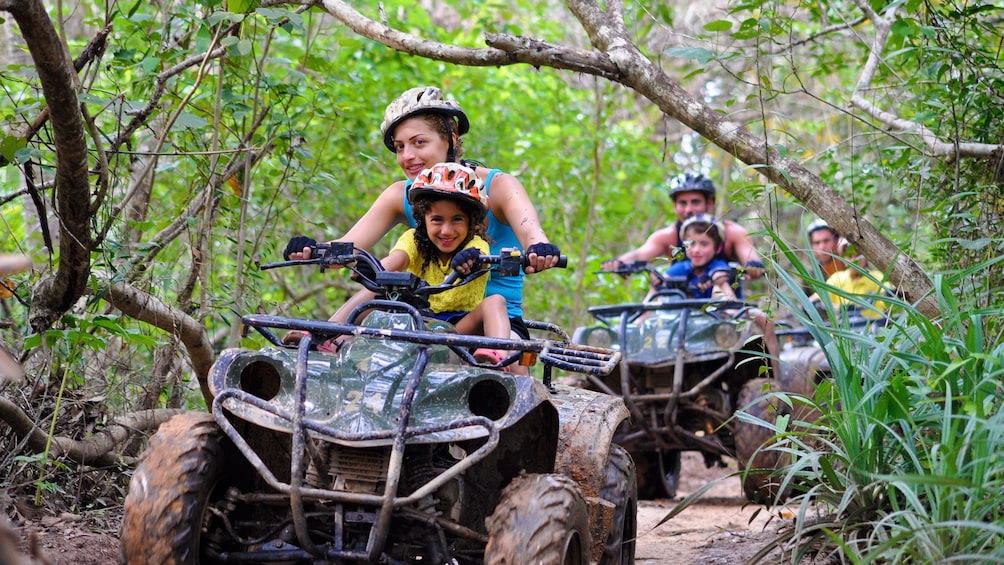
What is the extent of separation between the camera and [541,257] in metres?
4.10

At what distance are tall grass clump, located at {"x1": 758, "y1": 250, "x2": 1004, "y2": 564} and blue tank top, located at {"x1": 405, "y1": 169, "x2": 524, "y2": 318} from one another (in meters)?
1.42

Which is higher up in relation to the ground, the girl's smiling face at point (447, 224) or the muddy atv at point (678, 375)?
the girl's smiling face at point (447, 224)

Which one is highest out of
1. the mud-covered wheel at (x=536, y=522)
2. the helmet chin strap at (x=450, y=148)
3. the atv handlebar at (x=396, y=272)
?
the helmet chin strap at (x=450, y=148)

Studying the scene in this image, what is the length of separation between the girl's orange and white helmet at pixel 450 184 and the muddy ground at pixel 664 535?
149 cm

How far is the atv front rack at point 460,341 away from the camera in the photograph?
349 centimetres

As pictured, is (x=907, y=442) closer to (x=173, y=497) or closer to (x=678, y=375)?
(x=173, y=497)

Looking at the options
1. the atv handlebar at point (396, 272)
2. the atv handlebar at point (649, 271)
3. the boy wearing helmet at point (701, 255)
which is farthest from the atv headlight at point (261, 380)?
the boy wearing helmet at point (701, 255)

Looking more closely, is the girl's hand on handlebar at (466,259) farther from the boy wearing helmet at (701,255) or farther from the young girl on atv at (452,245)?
the boy wearing helmet at (701,255)

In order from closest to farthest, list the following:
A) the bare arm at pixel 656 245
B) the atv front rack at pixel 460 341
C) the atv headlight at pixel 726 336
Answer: the atv front rack at pixel 460 341 → the atv headlight at pixel 726 336 → the bare arm at pixel 656 245

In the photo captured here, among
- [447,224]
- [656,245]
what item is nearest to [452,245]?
[447,224]

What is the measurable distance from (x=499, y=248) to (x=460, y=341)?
5.57 ft

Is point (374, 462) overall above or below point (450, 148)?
below

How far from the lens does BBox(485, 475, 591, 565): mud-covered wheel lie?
316cm

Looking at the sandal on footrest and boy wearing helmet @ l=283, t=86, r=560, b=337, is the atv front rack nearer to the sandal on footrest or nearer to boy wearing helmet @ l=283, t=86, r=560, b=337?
the sandal on footrest
